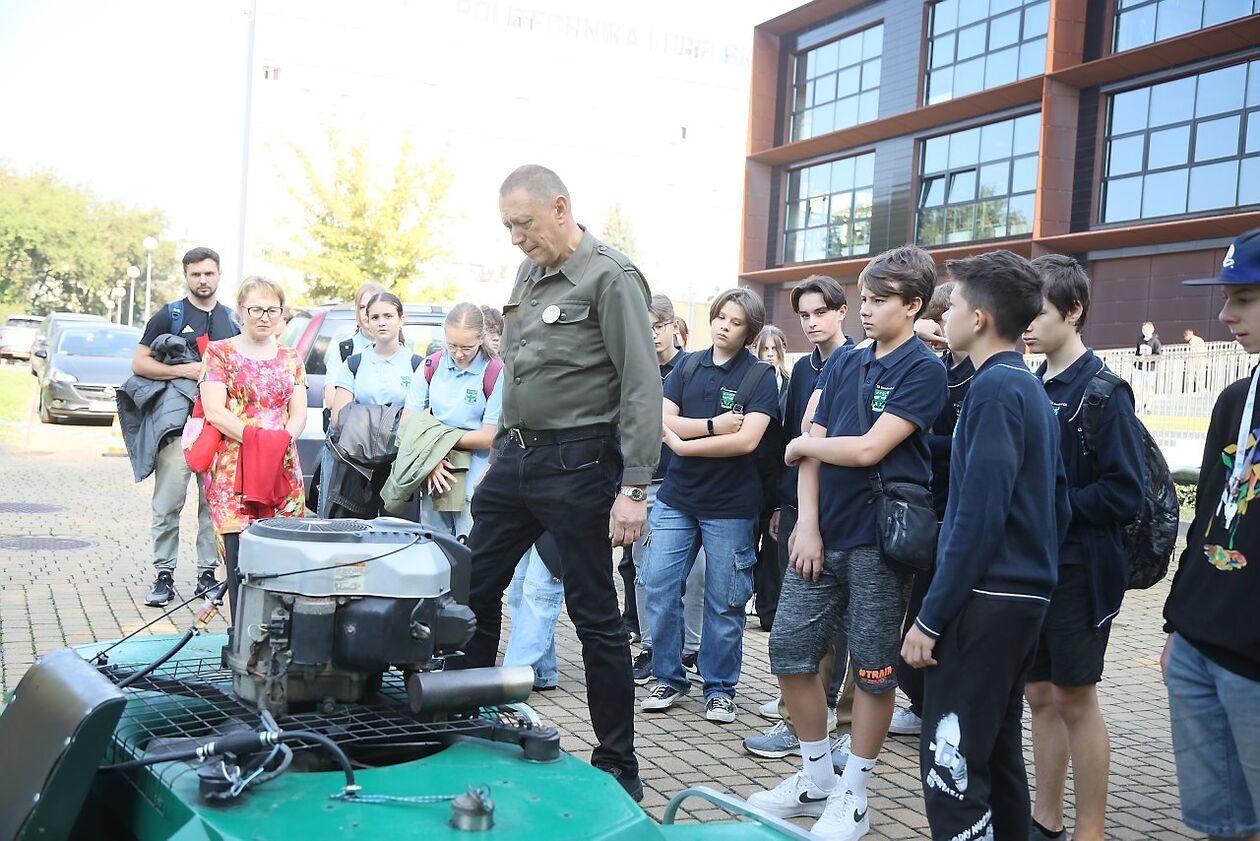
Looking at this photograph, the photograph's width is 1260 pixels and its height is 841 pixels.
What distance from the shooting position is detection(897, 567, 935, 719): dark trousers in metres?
3.85

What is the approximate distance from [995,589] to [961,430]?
455mm

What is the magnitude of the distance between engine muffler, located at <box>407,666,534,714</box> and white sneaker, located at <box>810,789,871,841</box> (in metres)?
1.79

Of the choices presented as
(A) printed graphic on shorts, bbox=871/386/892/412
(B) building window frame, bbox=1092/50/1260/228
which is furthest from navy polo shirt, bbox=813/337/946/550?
(B) building window frame, bbox=1092/50/1260/228

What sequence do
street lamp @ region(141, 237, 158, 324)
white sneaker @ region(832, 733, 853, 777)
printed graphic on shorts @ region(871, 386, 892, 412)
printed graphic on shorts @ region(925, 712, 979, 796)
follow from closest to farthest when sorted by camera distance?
printed graphic on shorts @ region(925, 712, 979, 796)
printed graphic on shorts @ region(871, 386, 892, 412)
white sneaker @ region(832, 733, 853, 777)
street lamp @ region(141, 237, 158, 324)

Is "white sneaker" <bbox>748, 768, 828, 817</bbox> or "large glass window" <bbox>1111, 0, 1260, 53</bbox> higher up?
"large glass window" <bbox>1111, 0, 1260, 53</bbox>

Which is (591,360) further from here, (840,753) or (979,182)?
(979,182)

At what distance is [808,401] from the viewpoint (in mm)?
5531

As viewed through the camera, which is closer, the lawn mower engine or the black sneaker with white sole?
the lawn mower engine

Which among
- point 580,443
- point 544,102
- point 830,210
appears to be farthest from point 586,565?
point 544,102

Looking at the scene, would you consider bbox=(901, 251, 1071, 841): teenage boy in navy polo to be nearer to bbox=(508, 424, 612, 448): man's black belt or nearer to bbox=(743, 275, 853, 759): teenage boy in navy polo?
bbox=(508, 424, 612, 448): man's black belt

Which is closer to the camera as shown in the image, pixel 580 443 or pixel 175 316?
pixel 580 443

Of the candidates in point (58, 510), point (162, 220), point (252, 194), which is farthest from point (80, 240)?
point (58, 510)

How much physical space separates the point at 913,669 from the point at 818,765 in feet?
2.40

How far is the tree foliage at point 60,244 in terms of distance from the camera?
6231 cm
